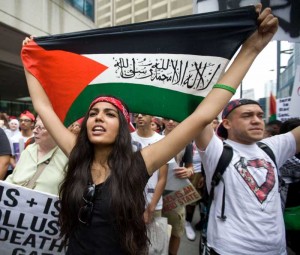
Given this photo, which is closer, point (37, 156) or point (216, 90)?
point (216, 90)

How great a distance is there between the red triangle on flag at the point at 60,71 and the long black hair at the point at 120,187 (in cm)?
58

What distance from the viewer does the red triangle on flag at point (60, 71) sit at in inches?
84.9

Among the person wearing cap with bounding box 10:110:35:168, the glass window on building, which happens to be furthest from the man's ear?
the glass window on building

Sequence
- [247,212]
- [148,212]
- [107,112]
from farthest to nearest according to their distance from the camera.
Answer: [148,212] → [247,212] → [107,112]

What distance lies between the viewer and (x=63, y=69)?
7.20 feet

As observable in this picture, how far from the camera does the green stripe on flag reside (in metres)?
2.02

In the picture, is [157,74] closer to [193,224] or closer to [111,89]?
[111,89]

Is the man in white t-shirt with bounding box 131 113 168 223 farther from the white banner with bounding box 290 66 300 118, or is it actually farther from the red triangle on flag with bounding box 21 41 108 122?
the white banner with bounding box 290 66 300 118

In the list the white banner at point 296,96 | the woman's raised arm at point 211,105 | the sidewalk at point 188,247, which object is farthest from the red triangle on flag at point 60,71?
the sidewalk at point 188,247

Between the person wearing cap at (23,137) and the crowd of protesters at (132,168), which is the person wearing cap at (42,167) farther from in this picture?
the person wearing cap at (23,137)

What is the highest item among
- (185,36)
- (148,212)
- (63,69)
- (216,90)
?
(185,36)

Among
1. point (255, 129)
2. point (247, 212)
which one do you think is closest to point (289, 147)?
point (255, 129)

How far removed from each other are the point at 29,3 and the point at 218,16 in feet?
37.0

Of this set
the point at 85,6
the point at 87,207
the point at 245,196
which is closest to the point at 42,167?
the point at 87,207
